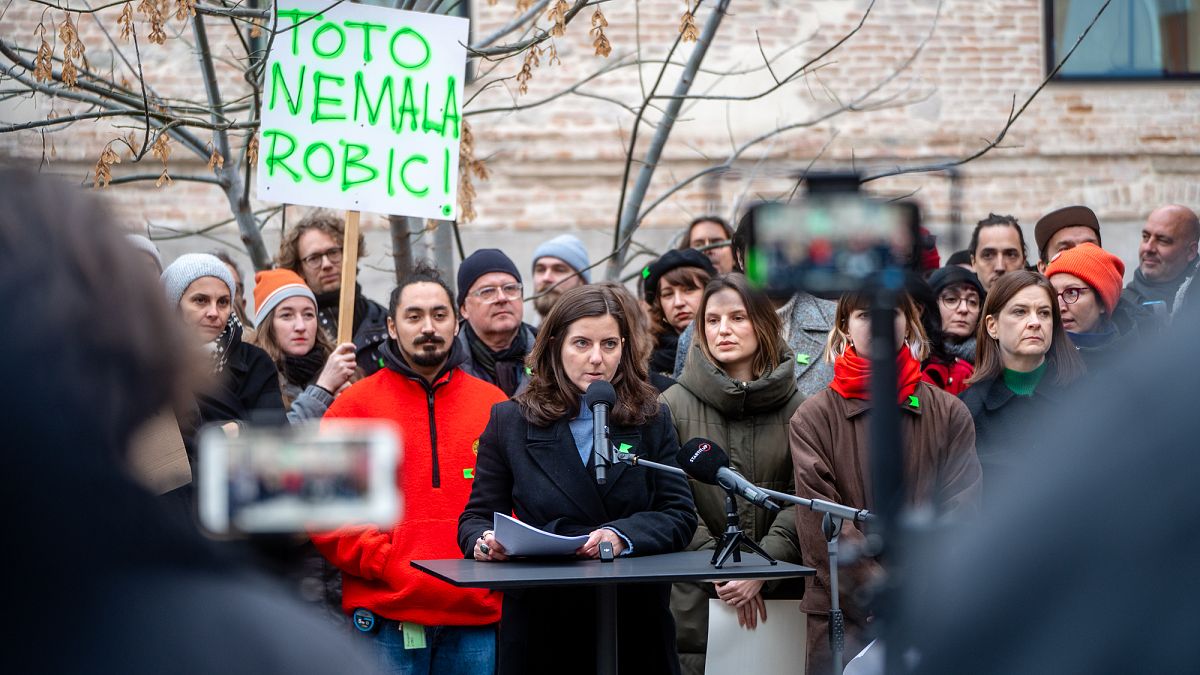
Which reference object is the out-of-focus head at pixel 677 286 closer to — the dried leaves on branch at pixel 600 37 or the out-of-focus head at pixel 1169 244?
the dried leaves on branch at pixel 600 37

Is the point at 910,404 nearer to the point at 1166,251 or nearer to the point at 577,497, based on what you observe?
the point at 577,497

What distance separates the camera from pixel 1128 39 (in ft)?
41.3

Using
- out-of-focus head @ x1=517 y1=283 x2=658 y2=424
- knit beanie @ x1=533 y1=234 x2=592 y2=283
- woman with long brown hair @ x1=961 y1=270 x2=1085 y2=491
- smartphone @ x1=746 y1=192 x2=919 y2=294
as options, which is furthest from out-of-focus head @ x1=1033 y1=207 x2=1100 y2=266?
smartphone @ x1=746 y1=192 x2=919 y2=294

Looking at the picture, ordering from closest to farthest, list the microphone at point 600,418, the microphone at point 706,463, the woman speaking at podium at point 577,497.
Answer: the microphone at point 706,463 < the microphone at point 600,418 < the woman speaking at podium at point 577,497

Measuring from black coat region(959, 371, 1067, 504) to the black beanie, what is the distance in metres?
1.53

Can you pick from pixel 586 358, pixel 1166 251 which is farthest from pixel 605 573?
pixel 1166 251

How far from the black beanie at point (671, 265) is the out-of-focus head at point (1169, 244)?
2.41 metres

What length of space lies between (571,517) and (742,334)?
1.32m

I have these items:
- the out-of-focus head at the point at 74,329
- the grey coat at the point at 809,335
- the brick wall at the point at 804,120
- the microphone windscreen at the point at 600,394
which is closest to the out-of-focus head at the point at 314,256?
the grey coat at the point at 809,335

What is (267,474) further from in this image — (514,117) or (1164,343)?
(514,117)

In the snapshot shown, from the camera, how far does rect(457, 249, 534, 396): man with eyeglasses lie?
645 centimetres

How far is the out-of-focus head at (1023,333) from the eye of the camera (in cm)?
602

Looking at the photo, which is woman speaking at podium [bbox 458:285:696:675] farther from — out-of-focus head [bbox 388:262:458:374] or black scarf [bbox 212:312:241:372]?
black scarf [bbox 212:312:241:372]

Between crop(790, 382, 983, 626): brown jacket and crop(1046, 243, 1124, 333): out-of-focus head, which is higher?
crop(1046, 243, 1124, 333): out-of-focus head
